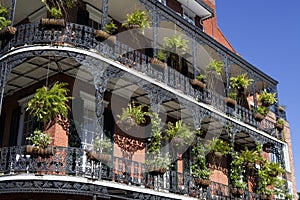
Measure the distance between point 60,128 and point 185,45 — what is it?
18.1 ft

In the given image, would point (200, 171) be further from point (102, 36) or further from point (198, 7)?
point (198, 7)

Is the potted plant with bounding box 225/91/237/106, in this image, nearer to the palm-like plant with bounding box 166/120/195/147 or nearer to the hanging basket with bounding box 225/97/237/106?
the hanging basket with bounding box 225/97/237/106

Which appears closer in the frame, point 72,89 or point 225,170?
point 72,89

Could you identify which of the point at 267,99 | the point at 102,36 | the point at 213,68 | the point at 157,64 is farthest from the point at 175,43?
the point at 267,99

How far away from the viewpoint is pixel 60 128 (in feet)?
38.9

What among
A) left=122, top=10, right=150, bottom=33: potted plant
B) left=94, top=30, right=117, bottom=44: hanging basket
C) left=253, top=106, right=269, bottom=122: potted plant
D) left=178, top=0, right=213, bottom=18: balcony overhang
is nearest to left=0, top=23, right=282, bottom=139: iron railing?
left=94, top=30, right=117, bottom=44: hanging basket

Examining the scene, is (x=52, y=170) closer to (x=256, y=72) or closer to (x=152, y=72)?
(x=152, y=72)

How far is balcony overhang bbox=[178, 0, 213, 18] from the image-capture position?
19.2m

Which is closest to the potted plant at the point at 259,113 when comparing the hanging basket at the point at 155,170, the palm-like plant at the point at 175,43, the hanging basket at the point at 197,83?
the hanging basket at the point at 197,83

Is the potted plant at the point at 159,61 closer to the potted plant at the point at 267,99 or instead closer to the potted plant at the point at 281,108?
the potted plant at the point at 267,99

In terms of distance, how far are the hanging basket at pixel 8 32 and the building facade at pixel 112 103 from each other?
0.08 meters

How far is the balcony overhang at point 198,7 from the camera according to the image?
19219 millimetres

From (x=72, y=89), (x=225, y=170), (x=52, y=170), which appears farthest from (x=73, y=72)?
(x=225, y=170)

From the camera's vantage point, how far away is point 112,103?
13.6 metres
